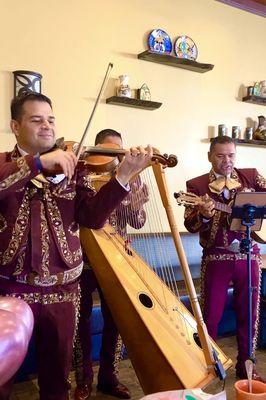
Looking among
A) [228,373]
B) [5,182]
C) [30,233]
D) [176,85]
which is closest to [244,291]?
[228,373]

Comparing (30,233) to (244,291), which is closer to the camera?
(30,233)

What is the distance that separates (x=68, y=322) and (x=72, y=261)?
0.68 ft

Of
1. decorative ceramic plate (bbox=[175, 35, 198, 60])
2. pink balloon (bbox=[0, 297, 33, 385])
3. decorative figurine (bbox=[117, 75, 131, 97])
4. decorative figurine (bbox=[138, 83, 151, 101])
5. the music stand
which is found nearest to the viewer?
pink balloon (bbox=[0, 297, 33, 385])

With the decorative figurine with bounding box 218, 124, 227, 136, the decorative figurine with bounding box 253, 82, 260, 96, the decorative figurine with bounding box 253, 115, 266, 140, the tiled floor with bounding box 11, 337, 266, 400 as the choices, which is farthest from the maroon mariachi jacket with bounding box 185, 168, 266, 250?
the decorative figurine with bounding box 253, 82, 260, 96

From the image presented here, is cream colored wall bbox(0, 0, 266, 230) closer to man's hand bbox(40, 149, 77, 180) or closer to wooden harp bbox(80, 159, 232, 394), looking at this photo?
wooden harp bbox(80, 159, 232, 394)

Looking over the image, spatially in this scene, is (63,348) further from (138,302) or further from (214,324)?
(214,324)

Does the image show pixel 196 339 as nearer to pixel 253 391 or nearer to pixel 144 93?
pixel 253 391

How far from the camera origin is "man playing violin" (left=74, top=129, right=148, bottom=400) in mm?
2133

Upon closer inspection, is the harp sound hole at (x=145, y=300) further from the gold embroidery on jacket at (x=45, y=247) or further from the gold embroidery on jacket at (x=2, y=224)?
the gold embroidery on jacket at (x=2, y=224)

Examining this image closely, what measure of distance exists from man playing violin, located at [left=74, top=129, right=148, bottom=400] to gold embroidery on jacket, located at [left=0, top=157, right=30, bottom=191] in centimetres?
89

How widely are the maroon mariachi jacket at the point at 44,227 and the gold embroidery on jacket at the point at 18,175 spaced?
108 millimetres

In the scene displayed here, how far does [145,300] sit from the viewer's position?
1.76 meters

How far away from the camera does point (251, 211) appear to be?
2.00m

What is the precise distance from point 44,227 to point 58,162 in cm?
31
